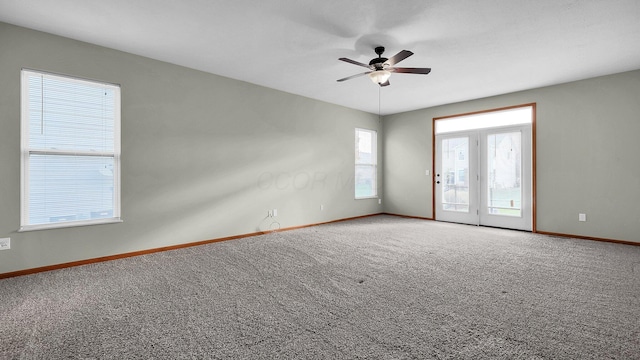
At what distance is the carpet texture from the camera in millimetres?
1721

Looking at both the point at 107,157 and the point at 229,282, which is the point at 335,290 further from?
the point at 107,157

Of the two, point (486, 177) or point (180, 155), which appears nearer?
point (180, 155)

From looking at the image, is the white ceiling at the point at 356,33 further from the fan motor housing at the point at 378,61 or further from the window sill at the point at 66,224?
the window sill at the point at 66,224

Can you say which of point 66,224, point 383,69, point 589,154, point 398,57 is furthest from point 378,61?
point 66,224

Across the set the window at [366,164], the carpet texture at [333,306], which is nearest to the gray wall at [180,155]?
the carpet texture at [333,306]

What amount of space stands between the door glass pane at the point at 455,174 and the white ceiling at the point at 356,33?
5.72ft

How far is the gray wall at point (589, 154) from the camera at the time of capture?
424 centimetres

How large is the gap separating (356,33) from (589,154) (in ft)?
14.5

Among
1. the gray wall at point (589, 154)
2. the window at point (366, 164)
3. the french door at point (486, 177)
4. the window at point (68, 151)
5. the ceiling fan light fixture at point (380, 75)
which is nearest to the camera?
the window at point (68, 151)

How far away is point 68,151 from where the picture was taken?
128 inches

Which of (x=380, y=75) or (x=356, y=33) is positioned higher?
(x=356, y=33)

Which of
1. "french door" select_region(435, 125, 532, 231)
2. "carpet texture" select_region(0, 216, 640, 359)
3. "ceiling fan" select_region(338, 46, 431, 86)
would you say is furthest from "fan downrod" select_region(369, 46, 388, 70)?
"french door" select_region(435, 125, 532, 231)

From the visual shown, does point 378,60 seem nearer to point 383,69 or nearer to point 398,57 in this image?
point 383,69

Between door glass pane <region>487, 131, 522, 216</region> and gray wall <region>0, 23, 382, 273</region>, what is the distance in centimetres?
318
